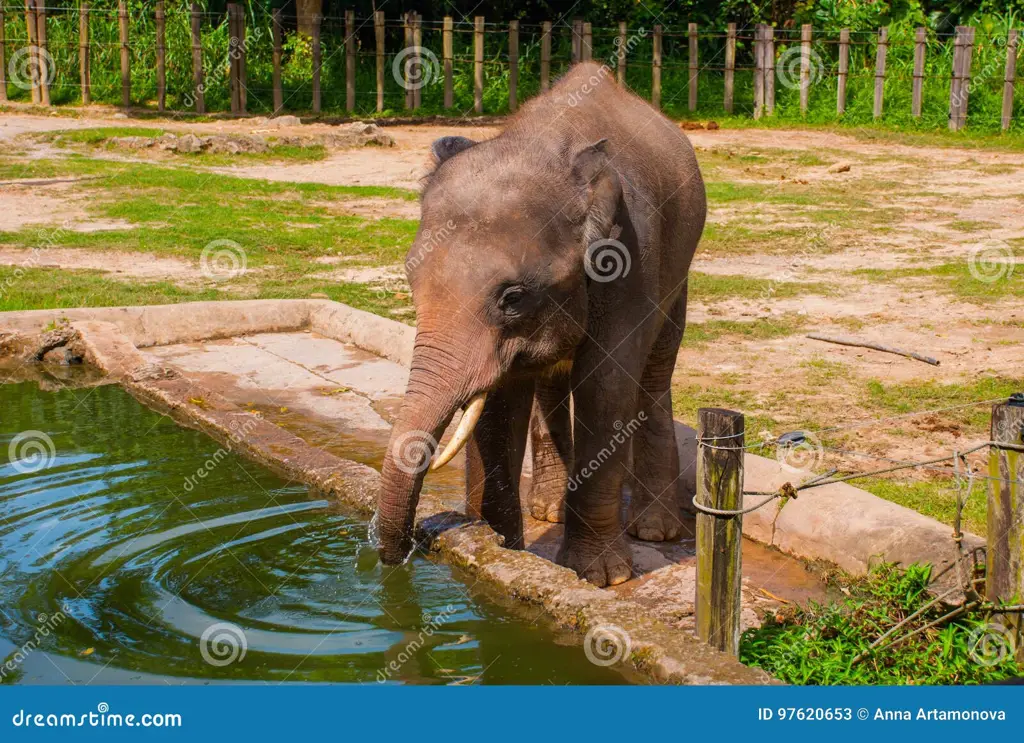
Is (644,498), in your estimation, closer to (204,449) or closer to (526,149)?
(526,149)

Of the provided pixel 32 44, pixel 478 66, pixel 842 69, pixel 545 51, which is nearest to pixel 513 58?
pixel 545 51

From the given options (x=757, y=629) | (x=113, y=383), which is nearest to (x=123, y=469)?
(x=113, y=383)

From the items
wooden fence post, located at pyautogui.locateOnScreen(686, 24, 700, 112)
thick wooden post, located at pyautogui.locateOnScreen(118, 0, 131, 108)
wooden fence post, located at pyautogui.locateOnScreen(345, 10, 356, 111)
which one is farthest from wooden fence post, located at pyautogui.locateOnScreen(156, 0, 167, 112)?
wooden fence post, located at pyautogui.locateOnScreen(686, 24, 700, 112)

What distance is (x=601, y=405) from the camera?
5461mm

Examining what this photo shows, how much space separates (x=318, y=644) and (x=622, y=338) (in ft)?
5.59

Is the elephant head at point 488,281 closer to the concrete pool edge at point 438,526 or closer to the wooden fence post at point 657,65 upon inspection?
the concrete pool edge at point 438,526

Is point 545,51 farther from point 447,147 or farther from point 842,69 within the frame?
point 447,147

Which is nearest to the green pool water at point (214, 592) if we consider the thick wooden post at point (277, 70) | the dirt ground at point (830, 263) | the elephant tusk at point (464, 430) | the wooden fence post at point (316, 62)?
the elephant tusk at point (464, 430)

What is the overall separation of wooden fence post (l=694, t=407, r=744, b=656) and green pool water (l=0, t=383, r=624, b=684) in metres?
0.36

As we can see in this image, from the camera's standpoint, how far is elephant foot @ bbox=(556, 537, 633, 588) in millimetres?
5566

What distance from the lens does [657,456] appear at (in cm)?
640

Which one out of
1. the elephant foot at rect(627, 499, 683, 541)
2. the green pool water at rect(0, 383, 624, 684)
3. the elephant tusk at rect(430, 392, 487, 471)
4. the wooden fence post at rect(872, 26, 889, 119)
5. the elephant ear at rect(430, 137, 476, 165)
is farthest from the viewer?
the wooden fence post at rect(872, 26, 889, 119)

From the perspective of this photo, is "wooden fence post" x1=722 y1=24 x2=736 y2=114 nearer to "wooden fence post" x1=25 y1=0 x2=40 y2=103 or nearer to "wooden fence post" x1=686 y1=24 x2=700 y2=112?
"wooden fence post" x1=686 y1=24 x2=700 y2=112

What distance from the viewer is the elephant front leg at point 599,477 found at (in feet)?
17.9
